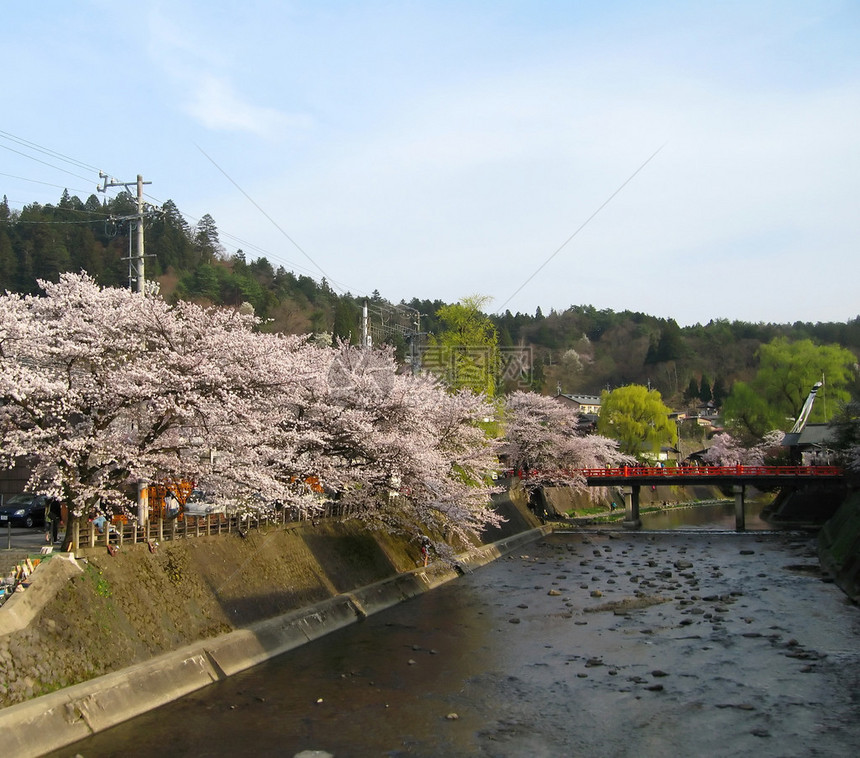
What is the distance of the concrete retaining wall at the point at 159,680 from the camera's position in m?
15.2

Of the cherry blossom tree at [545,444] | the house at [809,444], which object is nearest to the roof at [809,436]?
the house at [809,444]

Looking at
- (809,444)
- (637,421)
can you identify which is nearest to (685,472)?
(809,444)

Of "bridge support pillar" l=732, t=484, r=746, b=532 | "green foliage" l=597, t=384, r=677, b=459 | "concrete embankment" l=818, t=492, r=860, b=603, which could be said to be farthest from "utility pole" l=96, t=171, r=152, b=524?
"green foliage" l=597, t=384, r=677, b=459

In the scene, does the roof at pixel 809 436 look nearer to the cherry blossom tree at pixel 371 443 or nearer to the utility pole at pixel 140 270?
the cherry blossom tree at pixel 371 443

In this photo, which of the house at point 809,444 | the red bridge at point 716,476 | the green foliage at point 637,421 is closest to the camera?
the red bridge at point 716,476

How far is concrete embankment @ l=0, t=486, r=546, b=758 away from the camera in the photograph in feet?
52.6

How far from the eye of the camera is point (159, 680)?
18.6 metres

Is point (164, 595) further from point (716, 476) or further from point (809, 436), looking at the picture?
point (809, 436)

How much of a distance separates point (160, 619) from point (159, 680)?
208cm

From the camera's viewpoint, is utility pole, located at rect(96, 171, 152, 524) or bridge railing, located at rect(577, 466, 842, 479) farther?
bridge railing, located at rect(577, 466, 842, 479)

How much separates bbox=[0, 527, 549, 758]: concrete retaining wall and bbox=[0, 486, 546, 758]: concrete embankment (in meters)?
0.03

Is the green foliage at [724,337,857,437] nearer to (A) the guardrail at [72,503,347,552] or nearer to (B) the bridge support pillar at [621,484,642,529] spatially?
(B) the bridge support pillar at [621,484,642,529]

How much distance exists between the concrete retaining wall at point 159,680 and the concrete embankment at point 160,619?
0.03 m

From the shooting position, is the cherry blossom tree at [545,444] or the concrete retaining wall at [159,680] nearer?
the concrete retaining wall at [159,680]
